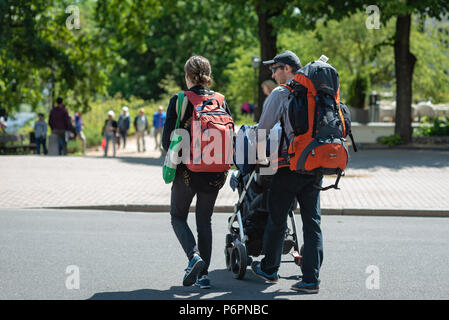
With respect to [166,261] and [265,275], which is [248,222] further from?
[166,261]

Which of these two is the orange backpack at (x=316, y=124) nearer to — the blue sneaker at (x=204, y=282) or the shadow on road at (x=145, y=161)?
the blue sneaker at (x=204, y=282)

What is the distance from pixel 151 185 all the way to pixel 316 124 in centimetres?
861

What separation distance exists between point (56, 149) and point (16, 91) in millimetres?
7981

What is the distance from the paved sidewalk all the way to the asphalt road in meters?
0.81

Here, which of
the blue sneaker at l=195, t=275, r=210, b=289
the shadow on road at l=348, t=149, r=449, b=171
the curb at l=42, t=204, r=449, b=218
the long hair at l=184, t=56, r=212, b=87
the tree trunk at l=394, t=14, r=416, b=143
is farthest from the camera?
the tree trunk at l=394, t=14, r=416, b=143

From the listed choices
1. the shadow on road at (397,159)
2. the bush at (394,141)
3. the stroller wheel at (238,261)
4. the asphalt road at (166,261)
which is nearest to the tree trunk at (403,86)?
the bush at (394,141)

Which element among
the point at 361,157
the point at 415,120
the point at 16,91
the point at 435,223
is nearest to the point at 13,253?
the point at 435,223

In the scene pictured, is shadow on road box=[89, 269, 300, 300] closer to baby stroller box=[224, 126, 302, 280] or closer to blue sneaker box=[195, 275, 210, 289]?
blue sneaker box=[195, 275, 210, 289]

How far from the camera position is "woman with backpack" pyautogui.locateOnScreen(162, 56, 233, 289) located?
18.0 ft

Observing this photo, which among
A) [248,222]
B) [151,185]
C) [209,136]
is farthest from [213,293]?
[151,185]

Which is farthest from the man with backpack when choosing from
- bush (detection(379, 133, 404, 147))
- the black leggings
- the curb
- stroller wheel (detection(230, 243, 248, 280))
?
bush (detection(379, 133, 404, 147))

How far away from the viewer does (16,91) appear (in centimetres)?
2830

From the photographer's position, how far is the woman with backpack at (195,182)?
5.49 metres

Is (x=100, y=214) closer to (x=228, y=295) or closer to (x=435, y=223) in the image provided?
(x=435, y=223)
